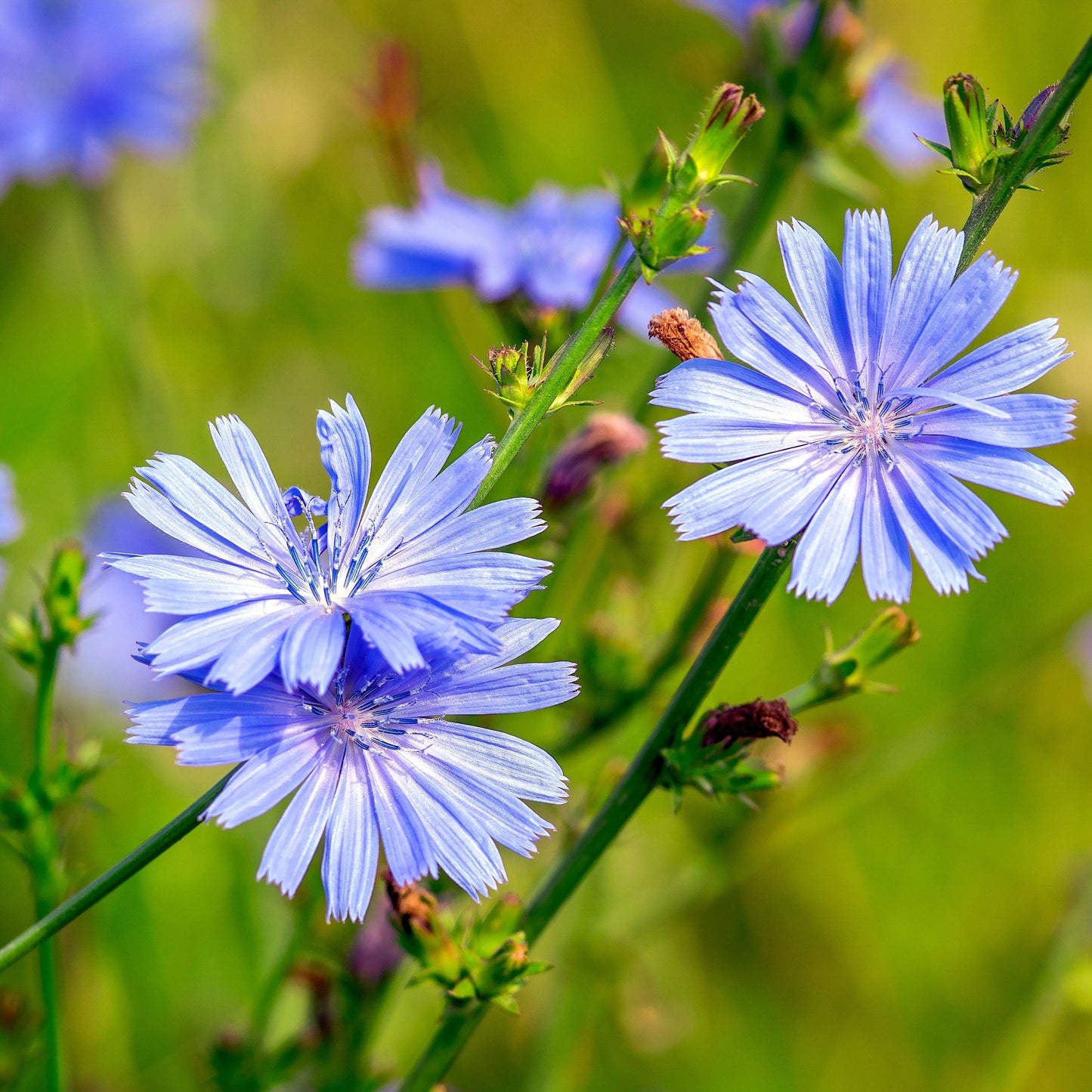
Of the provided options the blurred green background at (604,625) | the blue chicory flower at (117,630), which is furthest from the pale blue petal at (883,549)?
the blue chicory flower at (117,630)

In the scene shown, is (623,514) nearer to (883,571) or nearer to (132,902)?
(883,571)

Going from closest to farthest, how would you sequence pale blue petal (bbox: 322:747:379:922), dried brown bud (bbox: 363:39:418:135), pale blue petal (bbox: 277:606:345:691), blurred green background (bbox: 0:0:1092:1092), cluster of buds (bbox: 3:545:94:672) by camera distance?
1. pale blue petal (bbox: 277:606:345:691)
2. pale blue petal (bbox: 322:747:379:922)
3. cluster of buds (bbox: 3:545:94:672)
4. dried brown bud (bbox: 363:39:418:135)
5. blurred green background (bbox: 0:0:1092:1092)

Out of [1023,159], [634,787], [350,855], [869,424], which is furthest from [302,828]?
[1023,159]

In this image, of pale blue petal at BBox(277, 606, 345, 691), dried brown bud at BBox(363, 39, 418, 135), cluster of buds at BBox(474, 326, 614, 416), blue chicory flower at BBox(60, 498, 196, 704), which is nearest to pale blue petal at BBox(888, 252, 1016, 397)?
cluster of buds at BBox(474, 326, 614, 416)

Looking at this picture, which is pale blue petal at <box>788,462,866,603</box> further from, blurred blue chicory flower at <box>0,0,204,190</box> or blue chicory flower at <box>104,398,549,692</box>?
blurred blue chicory flower at <box>0,0,204,190</box>

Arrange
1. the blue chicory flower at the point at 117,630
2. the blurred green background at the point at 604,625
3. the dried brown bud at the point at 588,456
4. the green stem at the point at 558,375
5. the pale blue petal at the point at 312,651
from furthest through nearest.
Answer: the blue chicory flower at the point at 117,630, the blurred green background at the point at 604,625, the dried brown bud at the point at 588,456, the green stem at the point at 558,375, the pale blue petal at the point at 312,651

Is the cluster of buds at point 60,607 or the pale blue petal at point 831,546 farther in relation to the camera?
the cluster of buds at point 60,607

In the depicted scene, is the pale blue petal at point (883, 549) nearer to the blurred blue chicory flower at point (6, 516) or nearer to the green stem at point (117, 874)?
the green stem at point (117, 874)
